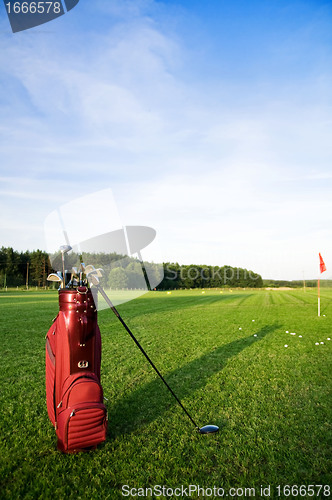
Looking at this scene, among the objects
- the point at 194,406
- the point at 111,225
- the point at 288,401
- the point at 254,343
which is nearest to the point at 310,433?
the point at 288,401

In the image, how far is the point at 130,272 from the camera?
18.0 feet

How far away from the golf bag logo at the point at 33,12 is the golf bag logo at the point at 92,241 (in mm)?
2964

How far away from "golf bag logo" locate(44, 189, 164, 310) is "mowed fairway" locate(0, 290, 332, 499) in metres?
1.37

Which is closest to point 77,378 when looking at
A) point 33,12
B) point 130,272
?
point 130,272

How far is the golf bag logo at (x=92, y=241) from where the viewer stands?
3258 mm

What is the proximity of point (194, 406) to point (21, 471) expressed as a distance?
2.11m

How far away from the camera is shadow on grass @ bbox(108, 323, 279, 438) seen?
3.76 m

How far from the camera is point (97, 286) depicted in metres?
3.06

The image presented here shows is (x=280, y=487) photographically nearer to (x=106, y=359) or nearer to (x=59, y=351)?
(x=59, y=351)
